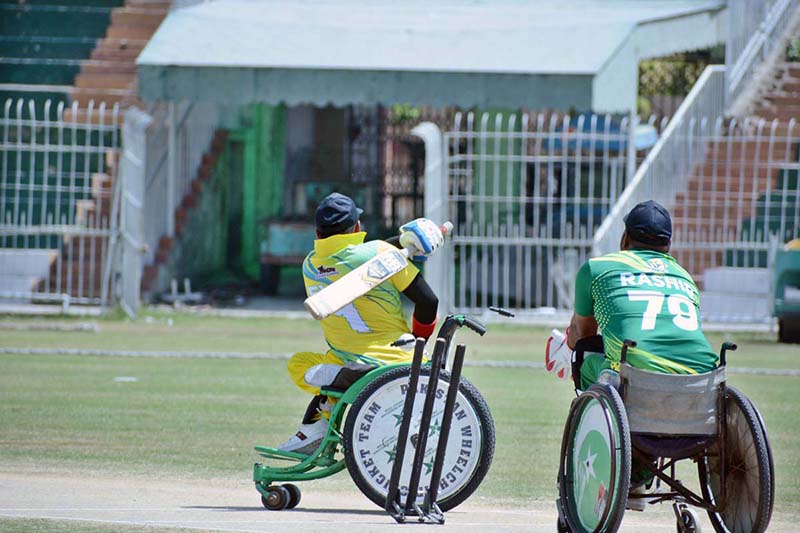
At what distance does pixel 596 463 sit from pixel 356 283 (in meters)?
1.49

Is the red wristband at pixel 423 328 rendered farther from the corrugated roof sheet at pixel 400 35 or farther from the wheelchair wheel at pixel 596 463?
the corrugated roof sheet at pixel 400 35

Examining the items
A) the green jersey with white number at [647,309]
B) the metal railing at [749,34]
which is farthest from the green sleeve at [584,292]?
the metal railing at [749,34]

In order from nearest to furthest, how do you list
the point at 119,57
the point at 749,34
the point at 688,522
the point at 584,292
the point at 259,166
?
the point at 688,522, the point at 584,292, the point at 119,57, the point at 749,34, the point at 259,166

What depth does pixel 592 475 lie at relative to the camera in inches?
278

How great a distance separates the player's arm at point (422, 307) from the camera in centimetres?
800

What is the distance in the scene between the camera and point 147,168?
24.2 m

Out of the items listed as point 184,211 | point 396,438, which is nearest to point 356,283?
point 396,438

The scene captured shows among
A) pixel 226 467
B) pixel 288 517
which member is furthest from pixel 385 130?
pixel 288 517

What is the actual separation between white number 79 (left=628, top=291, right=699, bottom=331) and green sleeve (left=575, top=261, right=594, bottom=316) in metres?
0.20

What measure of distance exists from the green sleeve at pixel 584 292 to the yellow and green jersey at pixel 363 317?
1.02m

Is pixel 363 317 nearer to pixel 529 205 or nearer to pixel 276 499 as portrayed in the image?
pixel 276 499

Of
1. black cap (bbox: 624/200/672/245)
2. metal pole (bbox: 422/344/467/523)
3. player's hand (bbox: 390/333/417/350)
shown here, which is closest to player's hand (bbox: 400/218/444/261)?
player's hand (bbox: 390/333/417/350)

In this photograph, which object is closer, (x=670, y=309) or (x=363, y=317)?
(x=670, y=309)

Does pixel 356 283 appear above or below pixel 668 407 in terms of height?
above
